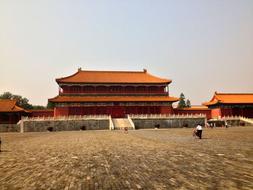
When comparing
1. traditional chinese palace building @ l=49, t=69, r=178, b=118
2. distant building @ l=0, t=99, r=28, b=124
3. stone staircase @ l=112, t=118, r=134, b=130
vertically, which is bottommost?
stone staircase @ l=112, t=118, r=134, b=130

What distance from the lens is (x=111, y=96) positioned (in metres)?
48.8

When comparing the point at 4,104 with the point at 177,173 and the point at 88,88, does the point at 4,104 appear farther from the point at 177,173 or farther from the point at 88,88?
the point at 177,173

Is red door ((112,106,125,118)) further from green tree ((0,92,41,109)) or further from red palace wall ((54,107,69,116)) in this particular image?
green tree ((0,92,41,109))

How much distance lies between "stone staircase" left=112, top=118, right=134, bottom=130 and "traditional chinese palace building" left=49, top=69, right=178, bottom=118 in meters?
3.20

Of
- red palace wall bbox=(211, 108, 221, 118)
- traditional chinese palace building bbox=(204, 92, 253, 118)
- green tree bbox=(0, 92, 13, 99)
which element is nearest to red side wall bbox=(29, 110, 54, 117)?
traditional chinese palace building bbox=(204, 92, 253, 118)

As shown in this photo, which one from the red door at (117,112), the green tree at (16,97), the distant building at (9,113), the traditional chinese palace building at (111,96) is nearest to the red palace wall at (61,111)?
the traditional chinese palace building at (111,96)

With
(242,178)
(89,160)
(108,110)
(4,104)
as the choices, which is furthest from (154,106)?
(242,178)

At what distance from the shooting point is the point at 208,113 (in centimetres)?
5141

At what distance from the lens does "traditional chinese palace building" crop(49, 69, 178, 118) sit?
45.7m

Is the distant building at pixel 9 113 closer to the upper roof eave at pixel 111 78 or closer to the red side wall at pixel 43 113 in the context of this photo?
the red side wall at pixel 43 113

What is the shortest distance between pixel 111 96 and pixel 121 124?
8949 mm

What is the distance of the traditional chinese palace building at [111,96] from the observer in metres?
45.7

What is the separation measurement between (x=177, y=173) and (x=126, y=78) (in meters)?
45.1

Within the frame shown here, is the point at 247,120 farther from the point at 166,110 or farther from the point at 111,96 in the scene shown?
the point at 111,96
